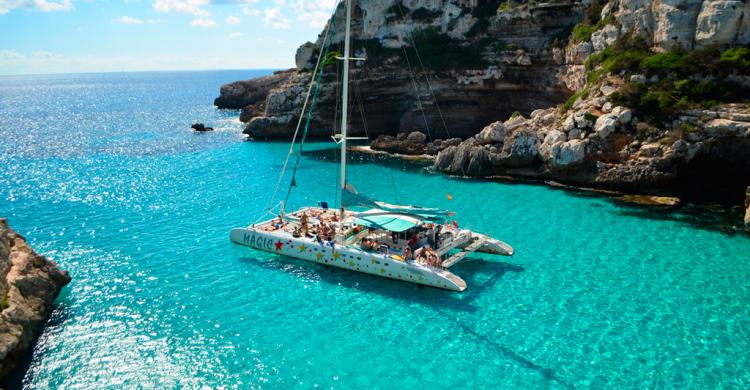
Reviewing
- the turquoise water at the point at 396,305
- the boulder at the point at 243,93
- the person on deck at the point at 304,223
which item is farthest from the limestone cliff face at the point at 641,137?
the boulder at the point at 243,93

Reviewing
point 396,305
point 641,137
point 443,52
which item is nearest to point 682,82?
point 641,137

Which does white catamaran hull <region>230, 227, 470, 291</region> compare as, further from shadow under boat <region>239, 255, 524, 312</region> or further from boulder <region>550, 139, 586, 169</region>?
boulder <region>550, 139, 586, 169</region>

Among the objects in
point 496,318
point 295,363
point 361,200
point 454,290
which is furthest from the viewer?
point 361,200

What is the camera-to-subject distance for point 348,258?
22.5m

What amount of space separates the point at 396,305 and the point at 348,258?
372cm

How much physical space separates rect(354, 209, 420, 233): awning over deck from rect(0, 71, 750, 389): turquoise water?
96.4 inches

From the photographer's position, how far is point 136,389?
1470cm

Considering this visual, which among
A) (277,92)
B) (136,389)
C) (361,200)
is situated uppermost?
(277,92)

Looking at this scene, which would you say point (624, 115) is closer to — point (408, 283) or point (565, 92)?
point (565, 92)

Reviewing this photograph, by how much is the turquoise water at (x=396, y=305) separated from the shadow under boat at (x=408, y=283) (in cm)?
10

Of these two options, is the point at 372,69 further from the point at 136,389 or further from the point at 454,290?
the point at 136,389

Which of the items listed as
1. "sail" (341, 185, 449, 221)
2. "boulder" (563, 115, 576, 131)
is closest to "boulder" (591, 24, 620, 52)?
"boulder" (563, 115, 576, 131)

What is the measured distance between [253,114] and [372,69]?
84.4 ft

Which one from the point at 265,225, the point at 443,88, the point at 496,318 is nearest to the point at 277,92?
the point at 443,88
